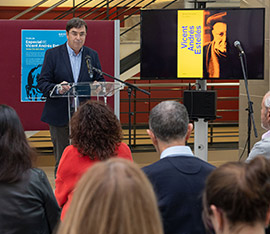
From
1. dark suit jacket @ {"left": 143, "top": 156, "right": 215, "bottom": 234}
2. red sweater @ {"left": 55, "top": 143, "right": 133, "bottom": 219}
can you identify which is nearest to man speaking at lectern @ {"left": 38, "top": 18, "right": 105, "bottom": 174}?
red sweater @ {"left": 55, "top": 143, "right": 133, "bottom": 219}

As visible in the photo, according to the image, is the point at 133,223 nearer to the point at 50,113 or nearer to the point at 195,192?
the point at 195,192

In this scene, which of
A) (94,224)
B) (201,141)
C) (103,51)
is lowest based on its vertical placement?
(201,141)

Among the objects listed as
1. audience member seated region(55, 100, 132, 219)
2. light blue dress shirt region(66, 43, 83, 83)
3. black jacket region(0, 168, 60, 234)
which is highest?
light blue dress shirt region(66, 43, 83, 83)

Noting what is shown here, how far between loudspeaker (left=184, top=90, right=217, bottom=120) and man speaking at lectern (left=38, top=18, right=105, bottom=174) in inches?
44.9

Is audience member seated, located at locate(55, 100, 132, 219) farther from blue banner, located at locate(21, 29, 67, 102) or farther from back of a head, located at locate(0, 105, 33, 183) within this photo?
blue banner, located at locate(21, 29, 67, 102)

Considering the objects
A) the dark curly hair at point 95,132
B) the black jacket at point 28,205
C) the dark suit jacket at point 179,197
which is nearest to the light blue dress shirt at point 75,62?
the dark curly hair at point 95,132

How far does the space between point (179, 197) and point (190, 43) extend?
154 inches

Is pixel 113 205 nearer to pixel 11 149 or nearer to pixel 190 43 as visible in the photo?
pixel 11 149

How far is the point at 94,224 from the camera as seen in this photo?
3.79 feet

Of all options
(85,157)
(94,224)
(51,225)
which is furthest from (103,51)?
(94,224)

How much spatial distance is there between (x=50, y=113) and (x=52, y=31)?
4.69 ft

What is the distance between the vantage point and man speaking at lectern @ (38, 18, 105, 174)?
5.15 m

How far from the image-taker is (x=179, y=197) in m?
2.25

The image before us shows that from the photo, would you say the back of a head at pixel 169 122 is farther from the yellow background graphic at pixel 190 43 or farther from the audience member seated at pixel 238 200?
the yellow background graphic at pixel 190 43
